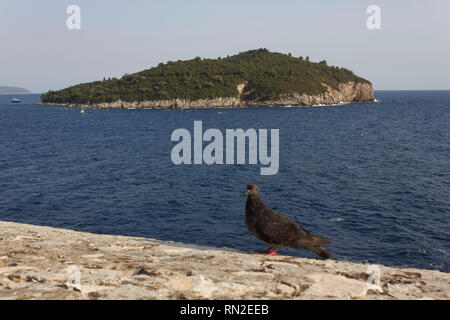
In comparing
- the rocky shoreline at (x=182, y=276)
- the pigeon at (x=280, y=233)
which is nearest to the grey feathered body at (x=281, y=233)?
the pigeon at (x=280, y=233)

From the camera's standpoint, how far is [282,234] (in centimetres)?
889

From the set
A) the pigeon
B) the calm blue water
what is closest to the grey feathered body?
the pigeon

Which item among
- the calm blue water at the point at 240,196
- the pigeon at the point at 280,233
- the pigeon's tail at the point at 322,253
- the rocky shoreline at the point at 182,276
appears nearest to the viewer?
the rocky shoreline at the point at 182,276

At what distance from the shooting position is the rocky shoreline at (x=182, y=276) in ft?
19.1

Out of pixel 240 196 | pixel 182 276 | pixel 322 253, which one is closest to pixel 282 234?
pixel 322 253

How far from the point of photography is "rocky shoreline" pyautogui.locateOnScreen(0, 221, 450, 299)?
229 inches

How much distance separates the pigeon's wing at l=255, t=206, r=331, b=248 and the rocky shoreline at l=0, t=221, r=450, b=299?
565mm

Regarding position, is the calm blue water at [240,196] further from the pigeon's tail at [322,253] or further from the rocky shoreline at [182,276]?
the rocky shoreline at [182,276]

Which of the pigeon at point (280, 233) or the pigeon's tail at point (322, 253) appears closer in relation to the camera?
the pigeon's tail at point (322, 253)

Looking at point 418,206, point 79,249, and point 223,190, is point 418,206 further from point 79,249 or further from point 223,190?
point 79,249

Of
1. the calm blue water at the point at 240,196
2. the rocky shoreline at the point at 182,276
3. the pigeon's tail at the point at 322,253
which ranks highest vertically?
the rocky shoreline at the point at 182,276

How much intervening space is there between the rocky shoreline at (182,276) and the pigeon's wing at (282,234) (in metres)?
0.57

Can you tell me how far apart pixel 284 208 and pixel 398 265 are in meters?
10.5

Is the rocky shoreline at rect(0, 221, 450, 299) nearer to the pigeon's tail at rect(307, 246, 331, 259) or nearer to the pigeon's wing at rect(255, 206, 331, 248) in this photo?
the pigeon's tail at rect(307, 246, 331, 259)
